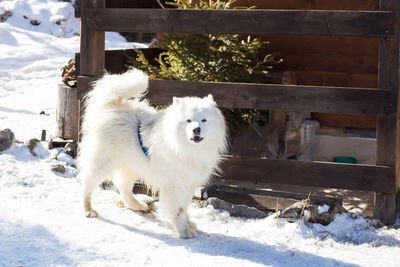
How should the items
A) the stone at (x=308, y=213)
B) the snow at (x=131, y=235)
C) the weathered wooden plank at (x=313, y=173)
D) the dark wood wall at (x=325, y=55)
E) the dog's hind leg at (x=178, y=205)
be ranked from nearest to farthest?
1. the snow at (x=131, y=235)
2. the dog's hind leg at (x=178, y=205)
3. the stone at (x=308, y=213)
4. the weathered wooden plank at (x=313, y=173)
5. the dark wood wall at (x=325, y=55)

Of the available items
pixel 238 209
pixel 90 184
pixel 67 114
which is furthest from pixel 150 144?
pixel 67 114

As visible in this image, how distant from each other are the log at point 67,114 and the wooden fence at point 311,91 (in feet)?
5.34

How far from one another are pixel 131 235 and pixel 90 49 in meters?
2.34

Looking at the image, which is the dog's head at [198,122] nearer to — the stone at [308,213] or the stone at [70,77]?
the stone at [308,213]

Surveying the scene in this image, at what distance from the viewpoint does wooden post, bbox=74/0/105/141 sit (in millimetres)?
5391

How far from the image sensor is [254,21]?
15.7ft

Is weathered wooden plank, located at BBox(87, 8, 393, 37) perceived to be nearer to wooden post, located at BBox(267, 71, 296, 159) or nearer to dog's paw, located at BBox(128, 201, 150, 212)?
dog's paw, located at BBox(128, 201, 150, 212)

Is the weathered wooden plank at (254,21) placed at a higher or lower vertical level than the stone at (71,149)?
higher

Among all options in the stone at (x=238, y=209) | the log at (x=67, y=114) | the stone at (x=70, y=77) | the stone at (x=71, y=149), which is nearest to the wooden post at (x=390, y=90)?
the stone at (x=238, y=209)

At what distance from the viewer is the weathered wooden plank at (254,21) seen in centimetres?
455

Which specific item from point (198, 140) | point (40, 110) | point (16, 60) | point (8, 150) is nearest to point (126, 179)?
point (198, 140)

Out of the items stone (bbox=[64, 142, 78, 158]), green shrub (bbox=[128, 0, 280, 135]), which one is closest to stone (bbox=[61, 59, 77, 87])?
stone (bbox=[64, 142, 78, 158])

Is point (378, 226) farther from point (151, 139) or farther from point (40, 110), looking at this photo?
point (40, 110)

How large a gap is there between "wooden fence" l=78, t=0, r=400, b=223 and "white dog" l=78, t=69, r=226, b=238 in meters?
0.67
